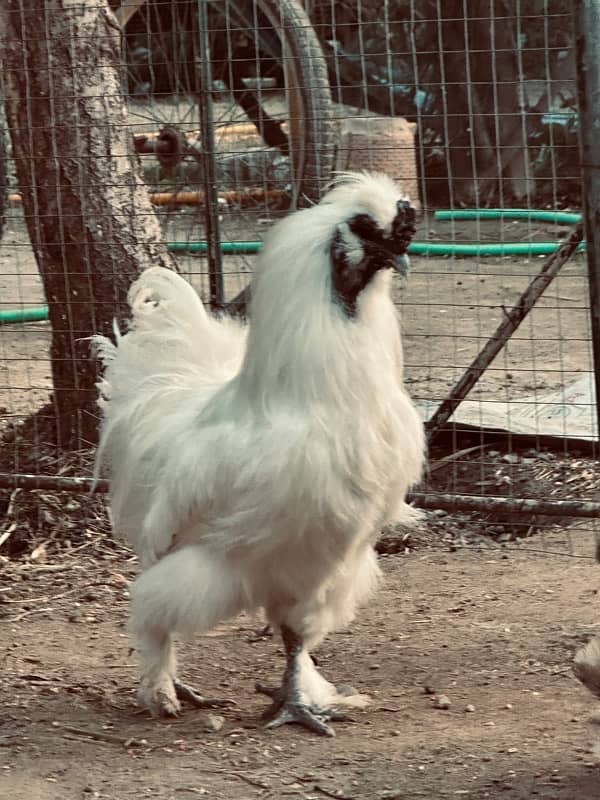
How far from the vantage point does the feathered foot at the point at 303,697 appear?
3949 millimetres

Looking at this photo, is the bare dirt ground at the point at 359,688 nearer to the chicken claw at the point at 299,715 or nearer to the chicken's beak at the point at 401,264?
the chicken claw at the point at 299,715

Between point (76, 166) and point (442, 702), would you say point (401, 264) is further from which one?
point (76, 166)

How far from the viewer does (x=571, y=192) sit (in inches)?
469

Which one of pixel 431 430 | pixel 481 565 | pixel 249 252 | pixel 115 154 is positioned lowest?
pixel 481 565

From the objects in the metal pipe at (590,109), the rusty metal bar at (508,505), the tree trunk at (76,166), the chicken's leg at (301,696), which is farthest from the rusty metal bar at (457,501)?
the metal pipe at (590,109)

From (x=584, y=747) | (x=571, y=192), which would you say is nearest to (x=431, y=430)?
(x=584, y=747)

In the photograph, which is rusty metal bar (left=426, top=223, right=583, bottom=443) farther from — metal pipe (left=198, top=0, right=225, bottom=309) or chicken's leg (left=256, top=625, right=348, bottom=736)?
chicken's leg (left=256, top=625, right=348, bottom=736)

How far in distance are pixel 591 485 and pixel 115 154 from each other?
2719 millimetres

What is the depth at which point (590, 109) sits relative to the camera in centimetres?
334

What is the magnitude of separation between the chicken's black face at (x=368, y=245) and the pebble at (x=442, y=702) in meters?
1.45

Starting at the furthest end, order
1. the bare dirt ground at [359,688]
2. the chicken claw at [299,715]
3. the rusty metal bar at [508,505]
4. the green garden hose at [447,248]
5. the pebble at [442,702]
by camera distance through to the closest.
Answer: the green garden hose at [447,248]
the rusty metal bar at [508,505]
the pebble at [442,702]
the chicken claw at [299,715]
the bare dirt ground at [359,688]

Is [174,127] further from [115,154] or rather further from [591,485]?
[591,485]

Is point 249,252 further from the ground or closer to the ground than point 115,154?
closer to the ground

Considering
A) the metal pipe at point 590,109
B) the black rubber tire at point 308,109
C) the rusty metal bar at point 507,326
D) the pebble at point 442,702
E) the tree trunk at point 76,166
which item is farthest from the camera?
the black rubber tire at point 308,109
